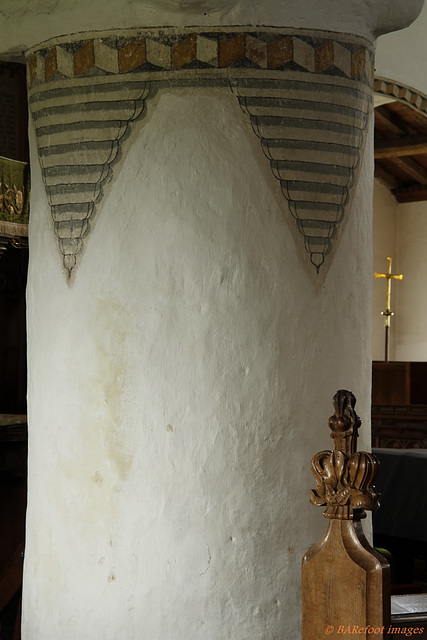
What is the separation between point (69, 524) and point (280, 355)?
1113 mm

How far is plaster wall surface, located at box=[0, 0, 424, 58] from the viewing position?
12.4 feet

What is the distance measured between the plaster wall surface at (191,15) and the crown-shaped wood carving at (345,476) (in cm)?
234

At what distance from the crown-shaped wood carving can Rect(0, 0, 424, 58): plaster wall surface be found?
2342 mm

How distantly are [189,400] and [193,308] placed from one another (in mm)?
367

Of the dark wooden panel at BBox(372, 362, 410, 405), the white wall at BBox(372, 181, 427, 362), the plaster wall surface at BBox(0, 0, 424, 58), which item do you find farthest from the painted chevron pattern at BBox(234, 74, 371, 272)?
the white wall at BBox(372, 181, 427, 362)

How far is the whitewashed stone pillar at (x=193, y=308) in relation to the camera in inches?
148

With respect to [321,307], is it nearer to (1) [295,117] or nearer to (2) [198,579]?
(1) [295,117]

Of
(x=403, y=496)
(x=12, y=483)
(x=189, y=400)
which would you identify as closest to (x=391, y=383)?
(x=403, y=496)

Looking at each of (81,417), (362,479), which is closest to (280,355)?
(81,417)

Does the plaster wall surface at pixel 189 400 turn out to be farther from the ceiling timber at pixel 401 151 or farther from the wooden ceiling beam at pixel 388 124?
the wooden ceiling beam at pixel 388 124

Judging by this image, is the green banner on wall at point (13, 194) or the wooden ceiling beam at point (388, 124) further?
the wooden ceiling beam at point (388, 124)

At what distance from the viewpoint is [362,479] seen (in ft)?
5.88

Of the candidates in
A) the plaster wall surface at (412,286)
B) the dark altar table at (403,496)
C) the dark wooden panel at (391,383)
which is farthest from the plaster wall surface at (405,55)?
the plaster wall surface at (412,286)

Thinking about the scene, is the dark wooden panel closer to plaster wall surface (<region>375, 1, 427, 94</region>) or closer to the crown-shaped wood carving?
plaster wall surface (<region>375, 1, 427, 94</region>)
